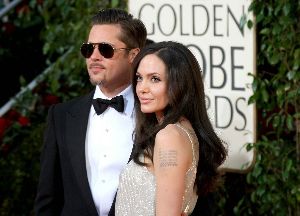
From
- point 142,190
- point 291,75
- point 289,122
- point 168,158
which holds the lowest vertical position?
point 142,190

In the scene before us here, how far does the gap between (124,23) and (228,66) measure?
114 cm

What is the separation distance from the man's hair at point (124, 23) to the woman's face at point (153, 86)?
1.78ft

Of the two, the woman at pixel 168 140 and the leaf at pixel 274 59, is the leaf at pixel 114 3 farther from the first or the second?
the woman at pixel 168 140

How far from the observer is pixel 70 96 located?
22.1 ft

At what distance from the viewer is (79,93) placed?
6.73 m

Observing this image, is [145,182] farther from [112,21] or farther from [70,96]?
[70,96]

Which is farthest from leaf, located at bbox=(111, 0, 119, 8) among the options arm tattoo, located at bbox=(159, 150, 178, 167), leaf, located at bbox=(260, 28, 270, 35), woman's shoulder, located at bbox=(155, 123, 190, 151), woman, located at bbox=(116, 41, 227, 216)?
arm tattoo, located at bbox=(159, 150, 178, 167)

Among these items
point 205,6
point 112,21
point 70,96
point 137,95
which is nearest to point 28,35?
point 70,96

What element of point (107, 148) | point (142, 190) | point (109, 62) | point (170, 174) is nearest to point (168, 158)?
point (170, 174)

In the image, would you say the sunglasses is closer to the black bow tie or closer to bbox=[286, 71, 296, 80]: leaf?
the black bow tie

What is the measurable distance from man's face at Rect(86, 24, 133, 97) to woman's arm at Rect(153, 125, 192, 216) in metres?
0.74

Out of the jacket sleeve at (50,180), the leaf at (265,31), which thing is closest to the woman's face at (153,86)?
the jacket sleeve at (50,180)

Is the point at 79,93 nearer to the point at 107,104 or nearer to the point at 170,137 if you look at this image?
the point at 107,104

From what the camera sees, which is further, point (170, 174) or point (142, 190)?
point (142, 190)
